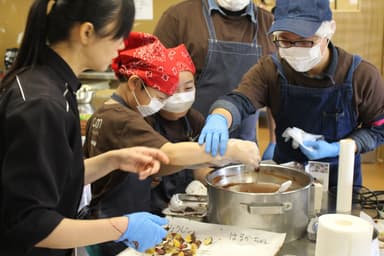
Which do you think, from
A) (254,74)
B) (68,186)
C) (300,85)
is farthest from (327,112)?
(68,186)

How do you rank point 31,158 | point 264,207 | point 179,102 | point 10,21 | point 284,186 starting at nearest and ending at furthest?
1. point 31,158
2. point 264,207
3. point 284,186
4. point 179,102
5. point 10,21

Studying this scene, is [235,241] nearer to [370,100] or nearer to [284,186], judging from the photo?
[284,186]

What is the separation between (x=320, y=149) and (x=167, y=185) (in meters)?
0.52

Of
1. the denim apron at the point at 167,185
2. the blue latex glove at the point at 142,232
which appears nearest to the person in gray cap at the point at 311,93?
the denim apron at the point at 167,185

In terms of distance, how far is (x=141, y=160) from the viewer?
1127 millimetres

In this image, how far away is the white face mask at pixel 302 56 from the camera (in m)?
1.40

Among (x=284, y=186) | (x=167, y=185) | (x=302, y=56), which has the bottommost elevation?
(x=167, y=185)

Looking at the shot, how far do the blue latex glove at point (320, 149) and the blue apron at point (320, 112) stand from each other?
79 millimetres

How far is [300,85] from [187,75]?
16.0 inches

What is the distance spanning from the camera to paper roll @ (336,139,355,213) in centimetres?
120

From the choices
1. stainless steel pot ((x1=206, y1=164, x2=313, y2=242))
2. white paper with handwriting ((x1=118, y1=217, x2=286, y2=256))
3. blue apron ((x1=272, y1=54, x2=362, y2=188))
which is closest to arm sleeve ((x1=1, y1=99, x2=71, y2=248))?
white paper with handwriting ((x1=118, y1=217, x2=286, y2=256))

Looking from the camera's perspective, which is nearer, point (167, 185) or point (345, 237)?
point (345, 237)

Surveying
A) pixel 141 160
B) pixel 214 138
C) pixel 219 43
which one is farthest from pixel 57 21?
pixel 219 43

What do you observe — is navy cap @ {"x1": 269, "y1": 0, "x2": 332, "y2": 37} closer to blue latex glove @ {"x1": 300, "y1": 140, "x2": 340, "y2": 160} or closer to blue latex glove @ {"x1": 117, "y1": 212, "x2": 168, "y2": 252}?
blue latex glove @ {"x1": 300, "y1": 140, "x2": 340, "y2": 160}
